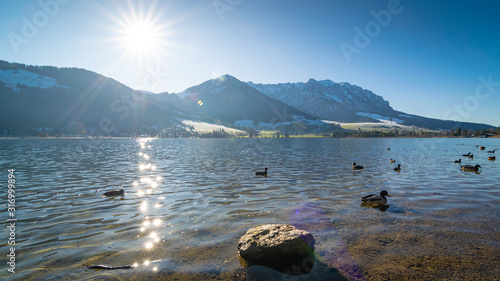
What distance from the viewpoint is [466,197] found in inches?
674

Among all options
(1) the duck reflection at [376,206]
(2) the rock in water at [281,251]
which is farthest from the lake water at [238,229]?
(1) the duck reflection at [376,206]

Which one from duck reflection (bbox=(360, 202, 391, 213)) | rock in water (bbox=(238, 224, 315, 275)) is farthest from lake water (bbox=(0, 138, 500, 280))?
duck reflection (bbox=(360, 202, 391, 213))

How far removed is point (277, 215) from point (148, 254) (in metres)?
7.19

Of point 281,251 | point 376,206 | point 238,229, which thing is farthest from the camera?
point 376,206

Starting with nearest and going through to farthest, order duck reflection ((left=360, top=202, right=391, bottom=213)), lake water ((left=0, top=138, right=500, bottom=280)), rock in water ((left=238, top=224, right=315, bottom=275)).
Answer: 1. lake water ((left=0, top=138, right=500, bottom=280))
2. rock in water ((left=238, top=224, right=315, bottom=275))
3. duck reflection ((left=360, top=202, right=391, bottom=213))

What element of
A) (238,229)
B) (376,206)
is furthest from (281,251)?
(376,206)

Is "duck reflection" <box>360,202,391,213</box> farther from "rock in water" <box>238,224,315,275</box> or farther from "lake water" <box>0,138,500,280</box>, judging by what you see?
"rock in water" <box>238,224,315,275</box>

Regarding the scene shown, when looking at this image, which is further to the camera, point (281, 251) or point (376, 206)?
point (376, 206)

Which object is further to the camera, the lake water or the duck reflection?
the duck reflection

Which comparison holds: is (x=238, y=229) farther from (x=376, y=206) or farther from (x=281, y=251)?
(x=376, y=206)

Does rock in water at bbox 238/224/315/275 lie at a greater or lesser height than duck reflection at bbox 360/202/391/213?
greater

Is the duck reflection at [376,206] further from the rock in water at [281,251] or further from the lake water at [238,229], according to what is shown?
the rock in water at [281,251]

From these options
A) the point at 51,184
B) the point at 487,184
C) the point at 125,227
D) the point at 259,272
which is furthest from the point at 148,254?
the point at 487,184

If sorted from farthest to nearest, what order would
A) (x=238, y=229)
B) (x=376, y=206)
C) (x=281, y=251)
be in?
(x=376, y=206), (x=238, y=229), (x=281, y=251)
